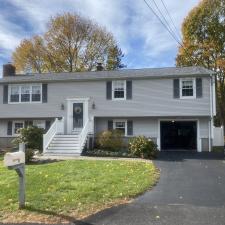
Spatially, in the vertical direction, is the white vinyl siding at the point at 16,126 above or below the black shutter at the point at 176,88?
below

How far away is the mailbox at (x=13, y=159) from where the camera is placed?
30.2 feet

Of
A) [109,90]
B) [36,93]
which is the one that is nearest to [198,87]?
[109,90]

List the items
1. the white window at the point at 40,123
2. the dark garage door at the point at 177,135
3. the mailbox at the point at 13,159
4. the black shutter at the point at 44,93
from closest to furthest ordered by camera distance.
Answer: the mailbox at the point at 13,159 < the dark garage door at the point at 177,135 < the black shutter at the point at 44,93 < the white window at the point at 40,123

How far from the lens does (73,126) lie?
1176 inches

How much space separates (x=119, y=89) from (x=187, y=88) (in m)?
4.81

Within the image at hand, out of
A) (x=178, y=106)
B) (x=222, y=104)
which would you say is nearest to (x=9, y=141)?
(x=178, y=106)

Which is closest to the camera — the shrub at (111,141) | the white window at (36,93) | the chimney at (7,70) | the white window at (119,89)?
the shrub at (111,141)

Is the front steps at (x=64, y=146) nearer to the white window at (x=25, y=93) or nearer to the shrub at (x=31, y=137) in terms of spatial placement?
the shrub at (x=31, y=137)

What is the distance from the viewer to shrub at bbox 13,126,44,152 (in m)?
27.0

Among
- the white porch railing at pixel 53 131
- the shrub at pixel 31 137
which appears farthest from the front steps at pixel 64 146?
the shrub at pixel 31 137

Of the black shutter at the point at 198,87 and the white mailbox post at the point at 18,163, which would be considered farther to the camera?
the black shutter at the point at 198,87

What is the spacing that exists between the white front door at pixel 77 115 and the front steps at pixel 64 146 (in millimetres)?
2159

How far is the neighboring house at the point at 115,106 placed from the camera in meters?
27.8

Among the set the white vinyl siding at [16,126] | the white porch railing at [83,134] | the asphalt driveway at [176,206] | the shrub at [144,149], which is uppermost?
the white vinyl siding at [16,126]
